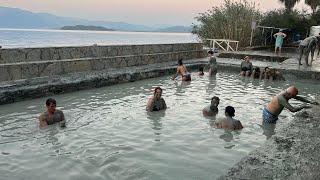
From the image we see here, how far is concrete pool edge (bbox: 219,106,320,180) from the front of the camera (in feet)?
15.2

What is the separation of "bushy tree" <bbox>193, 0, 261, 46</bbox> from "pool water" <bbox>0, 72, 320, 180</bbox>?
1461 centimetres

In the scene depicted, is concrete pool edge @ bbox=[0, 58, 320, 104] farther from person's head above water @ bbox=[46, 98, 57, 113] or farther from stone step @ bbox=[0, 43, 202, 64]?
person's head above water @ bbox=[46, 98, 57, 113]

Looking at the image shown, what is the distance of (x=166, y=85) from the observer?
15234 millimetres

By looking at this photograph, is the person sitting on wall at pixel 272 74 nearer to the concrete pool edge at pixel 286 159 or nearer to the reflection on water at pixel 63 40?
the concrete pool edge at pixel 286 159

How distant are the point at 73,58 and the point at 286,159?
11.0 meters

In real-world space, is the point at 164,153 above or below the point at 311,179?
below

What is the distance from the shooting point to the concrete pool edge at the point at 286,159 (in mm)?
4641

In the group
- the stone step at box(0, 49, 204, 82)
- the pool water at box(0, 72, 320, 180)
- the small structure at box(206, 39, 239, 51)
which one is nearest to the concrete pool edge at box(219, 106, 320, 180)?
the pool water at box(0, 72, 320, 180)

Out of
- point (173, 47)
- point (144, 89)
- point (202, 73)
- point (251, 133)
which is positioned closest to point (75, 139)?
point (251, 133)

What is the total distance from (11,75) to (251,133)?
276 inches

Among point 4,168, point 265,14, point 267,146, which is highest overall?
point 265,14

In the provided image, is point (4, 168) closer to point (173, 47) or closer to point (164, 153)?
point (164, 153)

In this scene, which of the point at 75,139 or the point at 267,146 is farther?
the point at 75,139

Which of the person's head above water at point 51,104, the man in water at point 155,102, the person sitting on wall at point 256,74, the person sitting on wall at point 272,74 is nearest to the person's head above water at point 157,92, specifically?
the man in water at point 155,102
